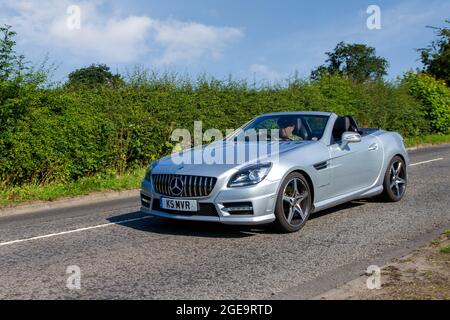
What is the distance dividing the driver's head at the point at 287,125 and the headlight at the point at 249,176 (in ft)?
5.14

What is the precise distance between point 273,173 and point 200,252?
131 centimetres

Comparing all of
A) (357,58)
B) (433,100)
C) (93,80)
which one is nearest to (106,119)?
(93,80)

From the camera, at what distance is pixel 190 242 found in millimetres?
6895

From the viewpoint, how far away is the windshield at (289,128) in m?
8.22

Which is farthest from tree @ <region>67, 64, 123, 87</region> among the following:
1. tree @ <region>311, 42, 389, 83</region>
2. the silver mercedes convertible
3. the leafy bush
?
tree @ <region>311, 42, 389, 83</region>

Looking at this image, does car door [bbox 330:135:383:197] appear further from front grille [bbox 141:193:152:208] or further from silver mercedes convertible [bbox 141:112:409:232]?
front grille [bbox 141:193:152:208]

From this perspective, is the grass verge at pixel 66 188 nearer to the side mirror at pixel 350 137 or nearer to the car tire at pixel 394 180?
the car tire at pixel 394 180

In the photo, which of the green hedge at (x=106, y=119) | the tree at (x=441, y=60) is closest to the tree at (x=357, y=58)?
the tree at (x=441, y=60)

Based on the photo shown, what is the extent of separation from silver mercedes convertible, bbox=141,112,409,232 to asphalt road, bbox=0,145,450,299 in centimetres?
36
